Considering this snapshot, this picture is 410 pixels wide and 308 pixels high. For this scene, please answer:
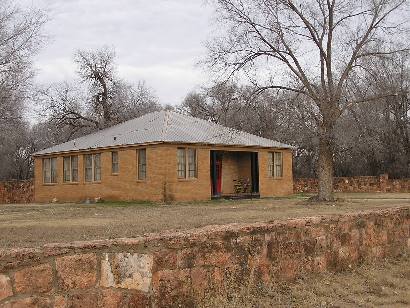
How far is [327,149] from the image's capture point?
1855 centimetres

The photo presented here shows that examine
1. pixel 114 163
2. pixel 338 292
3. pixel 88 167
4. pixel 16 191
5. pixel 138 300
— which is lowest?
pixel 338 292

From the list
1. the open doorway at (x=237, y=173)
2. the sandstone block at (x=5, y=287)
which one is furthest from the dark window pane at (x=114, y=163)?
the sandstone block at (x=5, y=287)

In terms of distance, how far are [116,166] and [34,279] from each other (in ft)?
58.0

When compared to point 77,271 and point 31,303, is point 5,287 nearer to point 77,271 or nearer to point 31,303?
point 31,303

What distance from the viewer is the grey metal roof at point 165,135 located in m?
21.4

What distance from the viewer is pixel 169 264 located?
5.84 m

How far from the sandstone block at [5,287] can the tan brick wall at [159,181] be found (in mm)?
15747

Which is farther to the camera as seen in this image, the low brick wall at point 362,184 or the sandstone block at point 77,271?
the low brick wall at point 362,184

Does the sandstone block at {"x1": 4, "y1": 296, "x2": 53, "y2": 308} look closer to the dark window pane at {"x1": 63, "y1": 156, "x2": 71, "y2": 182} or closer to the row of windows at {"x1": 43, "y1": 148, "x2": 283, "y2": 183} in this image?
the row of windows at {"x1": 43, "y1": 148, "x2": 283, "y2": 183}

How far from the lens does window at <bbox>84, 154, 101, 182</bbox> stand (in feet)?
76.6

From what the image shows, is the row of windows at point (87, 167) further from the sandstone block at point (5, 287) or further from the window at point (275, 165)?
the sandstone block at point (5, 287)

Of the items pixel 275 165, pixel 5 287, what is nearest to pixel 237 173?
pixel 275 165

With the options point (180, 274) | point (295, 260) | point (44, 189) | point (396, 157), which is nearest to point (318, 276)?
point (295, 260)

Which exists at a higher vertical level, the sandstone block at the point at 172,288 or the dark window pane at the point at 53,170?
the dark window pane at the point at 53,170
